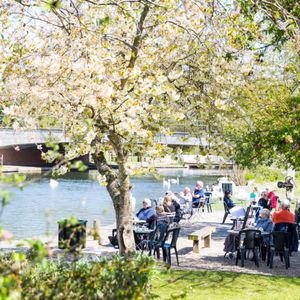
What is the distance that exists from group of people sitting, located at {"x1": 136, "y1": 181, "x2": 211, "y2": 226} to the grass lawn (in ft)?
11.9

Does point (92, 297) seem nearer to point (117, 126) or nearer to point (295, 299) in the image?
point (117, 126)

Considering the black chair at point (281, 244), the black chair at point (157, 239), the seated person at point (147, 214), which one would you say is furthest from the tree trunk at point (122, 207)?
the seated person at point (147, 214)

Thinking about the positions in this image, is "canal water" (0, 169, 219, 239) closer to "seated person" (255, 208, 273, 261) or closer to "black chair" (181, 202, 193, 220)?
"black chair" (181, 202, 193, 220)

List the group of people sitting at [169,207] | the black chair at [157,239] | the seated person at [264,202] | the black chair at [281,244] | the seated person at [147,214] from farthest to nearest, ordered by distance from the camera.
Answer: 1. the seated person at [264,202]
2. the group of people sitting at [169,207]
3. the seated person at [147,214]
4. the black chair at [157,239]
5. the black chair at [281,244]

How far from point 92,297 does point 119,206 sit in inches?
163

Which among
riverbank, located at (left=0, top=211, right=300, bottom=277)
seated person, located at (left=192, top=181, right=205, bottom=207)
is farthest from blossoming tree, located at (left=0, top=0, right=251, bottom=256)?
seated person, located at (left=192, top=181, right=205, bottom=207)

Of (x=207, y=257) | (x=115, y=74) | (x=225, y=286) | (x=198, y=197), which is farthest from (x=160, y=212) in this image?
(x=115, y=74)

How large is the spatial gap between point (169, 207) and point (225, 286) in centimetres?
779

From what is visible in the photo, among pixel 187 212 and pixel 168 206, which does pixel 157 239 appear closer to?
pixel 168 206

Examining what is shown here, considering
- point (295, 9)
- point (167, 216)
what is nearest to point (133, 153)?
point (295, 9)

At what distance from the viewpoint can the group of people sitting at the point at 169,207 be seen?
50.2 ft

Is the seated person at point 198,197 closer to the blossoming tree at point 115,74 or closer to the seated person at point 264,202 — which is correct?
the seated person at point 264,202

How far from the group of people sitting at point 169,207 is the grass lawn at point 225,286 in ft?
11.9

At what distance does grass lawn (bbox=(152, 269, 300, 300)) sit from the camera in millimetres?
9461
